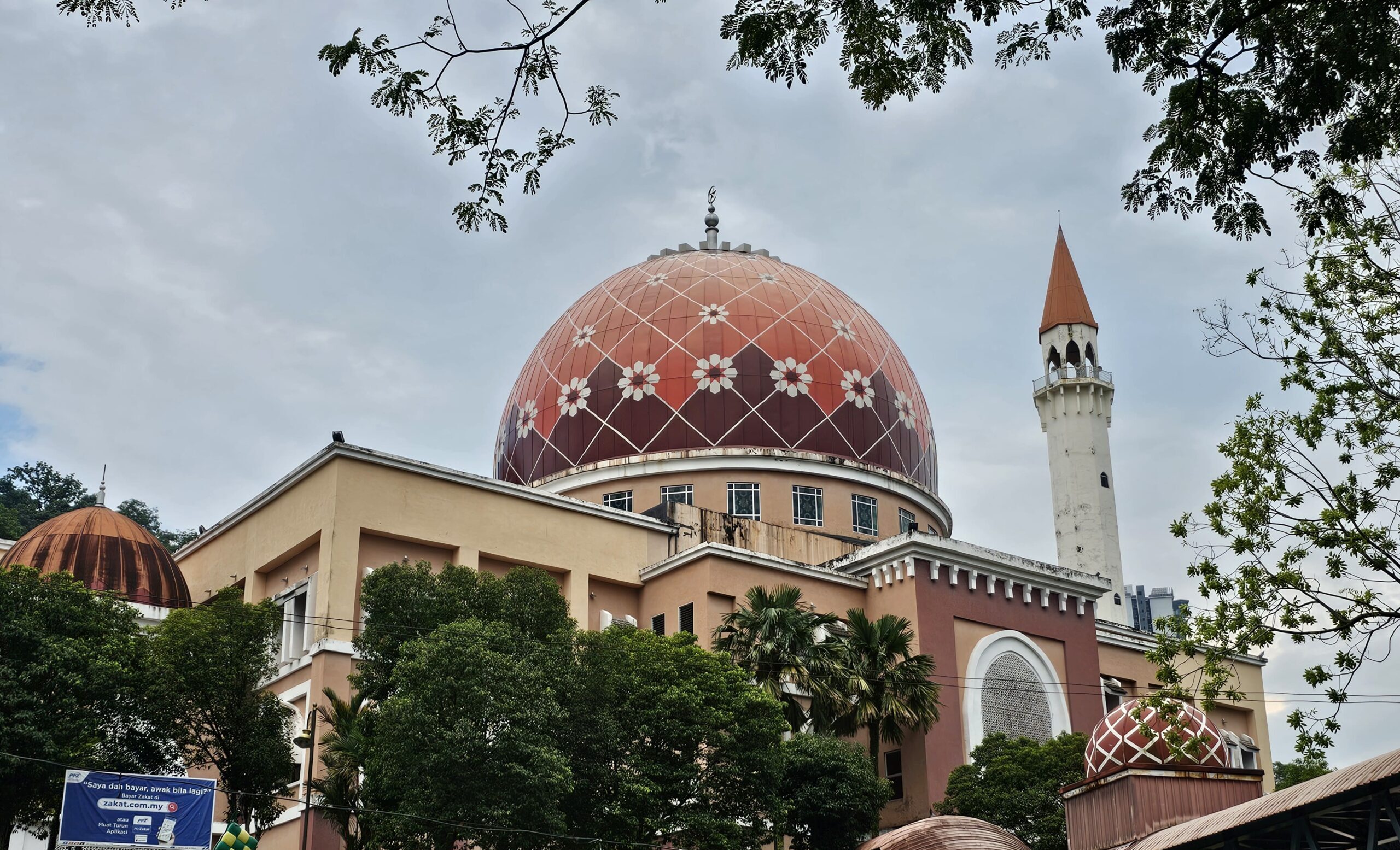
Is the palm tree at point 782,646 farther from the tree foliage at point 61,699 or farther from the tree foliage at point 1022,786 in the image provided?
the tree foliage at point 61,699

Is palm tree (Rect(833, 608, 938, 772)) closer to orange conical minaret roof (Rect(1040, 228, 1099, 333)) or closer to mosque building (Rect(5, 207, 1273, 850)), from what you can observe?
mosque building (Rect(5, 207, 1273, 850))

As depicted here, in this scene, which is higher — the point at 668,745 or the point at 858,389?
the point at 858,389

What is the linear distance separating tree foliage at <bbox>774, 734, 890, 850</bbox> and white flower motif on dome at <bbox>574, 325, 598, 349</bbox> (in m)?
15.9

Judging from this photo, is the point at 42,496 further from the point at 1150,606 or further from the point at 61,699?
the point at 1150,606

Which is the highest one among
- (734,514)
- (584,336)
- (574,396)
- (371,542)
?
(584,336)

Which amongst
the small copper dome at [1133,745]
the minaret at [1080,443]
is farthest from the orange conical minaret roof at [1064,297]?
the small copper dome at [1133,745]

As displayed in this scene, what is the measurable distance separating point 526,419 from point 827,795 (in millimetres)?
17119

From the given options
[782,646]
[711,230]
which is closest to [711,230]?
[711,230]

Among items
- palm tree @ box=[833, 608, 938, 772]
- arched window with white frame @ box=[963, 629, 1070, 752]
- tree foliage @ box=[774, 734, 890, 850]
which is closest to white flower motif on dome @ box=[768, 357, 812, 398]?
arched window with white frame @ box=[963, 629, 1070, 752]

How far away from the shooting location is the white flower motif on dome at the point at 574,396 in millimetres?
37188

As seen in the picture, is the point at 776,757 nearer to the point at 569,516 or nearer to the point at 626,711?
the point at 626,711

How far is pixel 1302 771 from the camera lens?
2688 cm

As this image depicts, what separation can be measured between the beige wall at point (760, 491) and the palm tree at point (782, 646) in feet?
22.4

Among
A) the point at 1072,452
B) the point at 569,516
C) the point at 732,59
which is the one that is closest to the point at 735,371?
the point at 569,516
